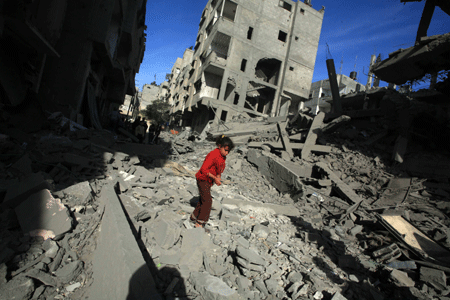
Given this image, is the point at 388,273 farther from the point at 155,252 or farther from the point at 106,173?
the point at 106,173

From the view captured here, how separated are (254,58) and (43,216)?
2274cm

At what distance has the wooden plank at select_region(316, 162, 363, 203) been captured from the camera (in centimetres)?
598

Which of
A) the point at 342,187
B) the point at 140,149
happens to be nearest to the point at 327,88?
the point at 342,187

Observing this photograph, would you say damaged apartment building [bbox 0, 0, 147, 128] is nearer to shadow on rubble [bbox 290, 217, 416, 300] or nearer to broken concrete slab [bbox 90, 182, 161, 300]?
broken concrete slab [bbox 90, 182, 161, 300]

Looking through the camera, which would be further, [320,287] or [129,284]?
[320,287]

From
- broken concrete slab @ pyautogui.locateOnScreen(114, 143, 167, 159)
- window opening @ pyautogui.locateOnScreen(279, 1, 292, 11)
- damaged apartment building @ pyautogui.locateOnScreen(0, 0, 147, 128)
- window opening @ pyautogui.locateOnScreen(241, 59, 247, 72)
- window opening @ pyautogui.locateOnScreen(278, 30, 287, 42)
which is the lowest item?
broken concrete slab @ pyautogui.locateOnScreen(114, 143, 167, 159)

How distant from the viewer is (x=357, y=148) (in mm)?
8703

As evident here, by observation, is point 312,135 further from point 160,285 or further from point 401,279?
point 160,285

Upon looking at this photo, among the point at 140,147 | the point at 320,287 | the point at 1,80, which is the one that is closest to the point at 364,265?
the point at 320,287

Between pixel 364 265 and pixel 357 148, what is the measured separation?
6.46m

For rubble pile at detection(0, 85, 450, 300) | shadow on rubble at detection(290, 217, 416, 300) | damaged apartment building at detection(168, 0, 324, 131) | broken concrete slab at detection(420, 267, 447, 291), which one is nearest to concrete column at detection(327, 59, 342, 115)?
rubble pile at detection(0, 85, 450, 300)

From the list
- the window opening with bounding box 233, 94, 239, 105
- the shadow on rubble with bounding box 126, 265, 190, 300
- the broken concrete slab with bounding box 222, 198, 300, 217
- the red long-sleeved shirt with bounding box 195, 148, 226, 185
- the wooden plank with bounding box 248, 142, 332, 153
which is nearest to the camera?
the shadow on rubble with bounding box 126, 265, 190, 300

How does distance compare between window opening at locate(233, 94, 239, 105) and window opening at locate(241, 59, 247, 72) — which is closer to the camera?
window opening at locate(241, 59, 247, 72)

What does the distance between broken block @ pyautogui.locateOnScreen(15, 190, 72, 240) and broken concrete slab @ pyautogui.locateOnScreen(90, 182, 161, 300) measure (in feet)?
1.58
